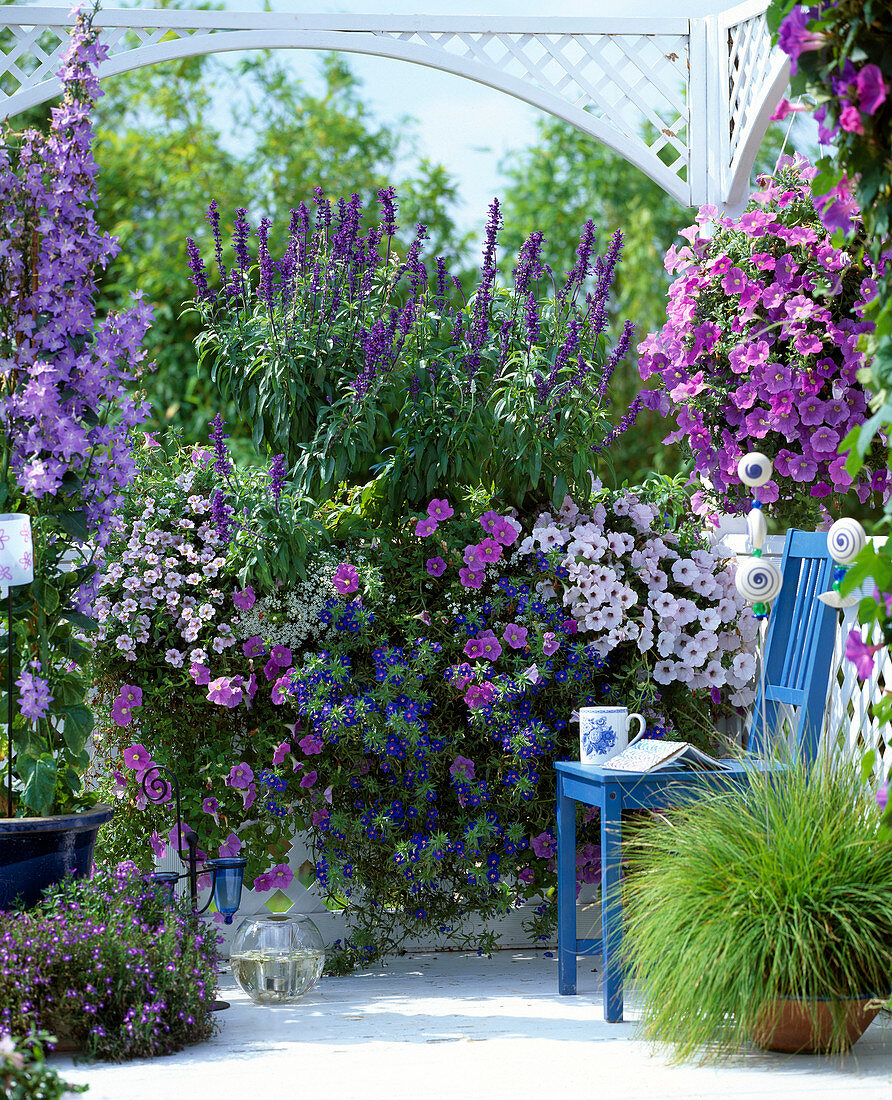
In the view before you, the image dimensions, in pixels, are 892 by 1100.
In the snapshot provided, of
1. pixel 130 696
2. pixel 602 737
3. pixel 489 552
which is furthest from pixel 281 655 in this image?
pixel 602 737

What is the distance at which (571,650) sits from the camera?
3.14m

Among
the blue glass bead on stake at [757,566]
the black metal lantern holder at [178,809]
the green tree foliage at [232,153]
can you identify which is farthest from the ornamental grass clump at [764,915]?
the green tree foliage at [232,153]

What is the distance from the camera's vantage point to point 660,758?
2.57 meters

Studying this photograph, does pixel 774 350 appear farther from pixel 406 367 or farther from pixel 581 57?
pixel 581 57

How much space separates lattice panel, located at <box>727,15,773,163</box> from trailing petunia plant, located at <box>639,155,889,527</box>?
1.52ft

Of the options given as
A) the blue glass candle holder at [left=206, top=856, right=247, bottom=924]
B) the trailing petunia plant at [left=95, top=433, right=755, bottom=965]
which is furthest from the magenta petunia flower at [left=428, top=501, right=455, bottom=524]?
the blue glass candle holder at [left=206, top=856, right=247, bottom=924]

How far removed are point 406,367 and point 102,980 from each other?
1.77 m

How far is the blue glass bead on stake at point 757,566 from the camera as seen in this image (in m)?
2.92

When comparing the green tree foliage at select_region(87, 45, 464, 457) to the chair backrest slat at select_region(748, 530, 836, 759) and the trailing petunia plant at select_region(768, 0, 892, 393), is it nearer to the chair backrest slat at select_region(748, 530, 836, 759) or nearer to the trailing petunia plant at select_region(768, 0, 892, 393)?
the chair backrest slat at select_region(748, 530, 836, 759)

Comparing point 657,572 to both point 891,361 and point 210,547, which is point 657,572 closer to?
point 210,547

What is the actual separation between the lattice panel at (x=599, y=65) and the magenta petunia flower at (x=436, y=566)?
159 centimetres

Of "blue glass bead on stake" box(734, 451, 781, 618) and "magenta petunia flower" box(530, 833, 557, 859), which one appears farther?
"magenta petunia flower" box(530, 833, 557, 859)

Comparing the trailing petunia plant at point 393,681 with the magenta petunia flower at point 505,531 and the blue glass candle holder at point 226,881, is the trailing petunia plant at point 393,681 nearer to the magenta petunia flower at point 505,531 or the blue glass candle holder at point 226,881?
the magenta petunia flower at point 505,531

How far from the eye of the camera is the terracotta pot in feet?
7.01
